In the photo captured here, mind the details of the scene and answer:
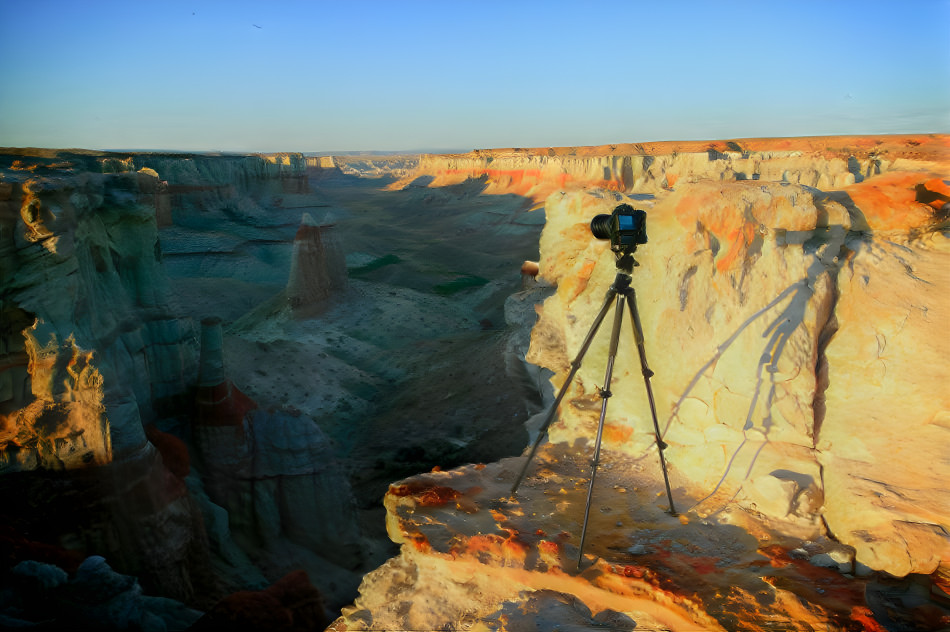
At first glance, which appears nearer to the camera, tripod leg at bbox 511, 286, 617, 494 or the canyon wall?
tripod leg at bbox 511, 286, 617, 494

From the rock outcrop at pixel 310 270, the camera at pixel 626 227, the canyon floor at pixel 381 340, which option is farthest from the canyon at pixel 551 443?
the rock outcrop at pixel 310 270

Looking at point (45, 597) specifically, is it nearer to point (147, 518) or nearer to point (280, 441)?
point (147, 518)

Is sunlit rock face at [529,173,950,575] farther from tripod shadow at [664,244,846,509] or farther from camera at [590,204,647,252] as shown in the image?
camera at [590,204,647,252]

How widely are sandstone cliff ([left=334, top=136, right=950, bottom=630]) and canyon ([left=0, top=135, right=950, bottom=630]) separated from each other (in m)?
0.02

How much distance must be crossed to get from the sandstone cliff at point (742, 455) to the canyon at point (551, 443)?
0.7 inches

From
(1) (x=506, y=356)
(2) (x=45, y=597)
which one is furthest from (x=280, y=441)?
(1) (x=506, y=356)

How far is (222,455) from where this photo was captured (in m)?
8.91

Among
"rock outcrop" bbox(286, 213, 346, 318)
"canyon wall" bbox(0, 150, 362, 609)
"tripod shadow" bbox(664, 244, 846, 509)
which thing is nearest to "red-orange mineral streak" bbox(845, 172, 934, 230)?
"tripod shadow" bbox(664, 244, 846, 509)

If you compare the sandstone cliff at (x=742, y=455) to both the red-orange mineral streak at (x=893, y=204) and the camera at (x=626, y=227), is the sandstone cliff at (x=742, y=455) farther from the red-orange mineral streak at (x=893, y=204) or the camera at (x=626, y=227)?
the camera at (x=626, y=227)

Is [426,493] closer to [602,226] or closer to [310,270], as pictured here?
[602,226]

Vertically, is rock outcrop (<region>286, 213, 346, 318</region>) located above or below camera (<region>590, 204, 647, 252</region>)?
below

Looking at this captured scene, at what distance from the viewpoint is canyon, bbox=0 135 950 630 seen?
316 cm

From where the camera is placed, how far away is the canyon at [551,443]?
316cm

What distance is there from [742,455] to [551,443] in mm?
1787
